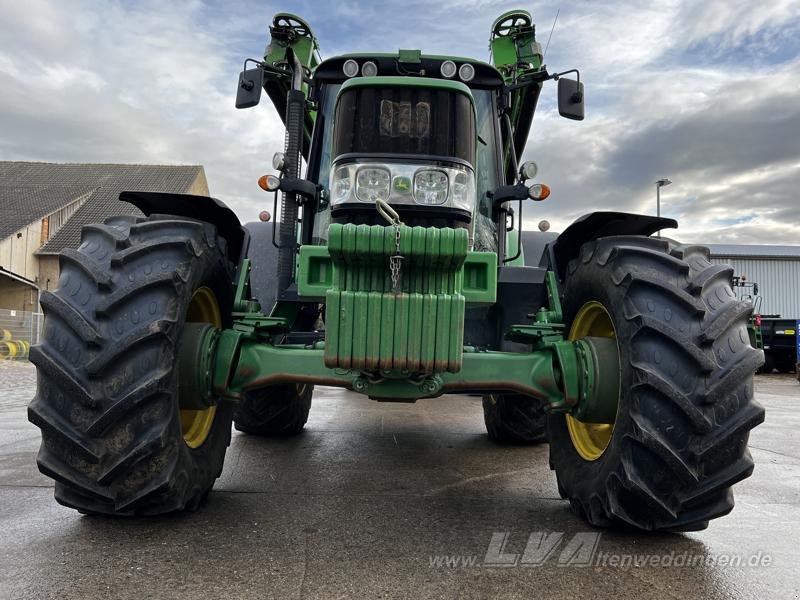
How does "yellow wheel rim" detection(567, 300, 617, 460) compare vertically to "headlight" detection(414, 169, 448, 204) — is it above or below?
below

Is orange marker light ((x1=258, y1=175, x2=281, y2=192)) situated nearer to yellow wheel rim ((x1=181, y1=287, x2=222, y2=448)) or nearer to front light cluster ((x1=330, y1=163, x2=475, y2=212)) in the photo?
front light cluster ((x1=330, y1=163, x2=475, y2=212))

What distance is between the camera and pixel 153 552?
2.62m

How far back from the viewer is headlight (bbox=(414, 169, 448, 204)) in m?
3.77

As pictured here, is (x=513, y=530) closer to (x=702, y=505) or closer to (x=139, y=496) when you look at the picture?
(x=702, y=505)

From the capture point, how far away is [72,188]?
33781 mm

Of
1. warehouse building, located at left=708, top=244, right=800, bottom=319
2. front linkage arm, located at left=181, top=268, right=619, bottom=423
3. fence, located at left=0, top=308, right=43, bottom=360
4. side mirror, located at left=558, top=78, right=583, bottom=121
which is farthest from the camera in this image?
warehouse building, located at left=708, top=244, right=800, bottom=319

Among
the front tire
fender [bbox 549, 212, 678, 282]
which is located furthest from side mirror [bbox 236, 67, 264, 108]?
the front tire

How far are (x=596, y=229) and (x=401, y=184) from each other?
1138 millimetres

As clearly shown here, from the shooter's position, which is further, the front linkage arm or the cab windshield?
the cab windshield

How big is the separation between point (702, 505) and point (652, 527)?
0.74ft

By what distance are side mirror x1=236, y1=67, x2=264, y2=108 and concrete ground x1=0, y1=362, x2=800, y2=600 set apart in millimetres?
2422

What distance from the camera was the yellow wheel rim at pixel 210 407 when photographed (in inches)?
131

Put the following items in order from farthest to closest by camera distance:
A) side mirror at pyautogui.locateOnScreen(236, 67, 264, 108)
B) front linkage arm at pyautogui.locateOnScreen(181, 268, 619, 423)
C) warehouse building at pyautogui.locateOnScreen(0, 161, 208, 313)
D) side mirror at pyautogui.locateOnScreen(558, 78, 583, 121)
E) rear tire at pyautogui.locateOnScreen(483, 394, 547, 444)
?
1. warehouse building at pyautogui.locateOnScreen(0, 161, 208, 313)
2. rear tire at pyautogui.locateOnScreen(483, 394, 547, 444)
3. side mirror at pyautogui.locateOnScreen(558, 78, 583, 121)
4. side mirror at pyautogui.locateOnScreen(236, 67, 264, 108)
5. front linkage arm at pyautogui.locateOnScreen(181, 268, 619, 423)

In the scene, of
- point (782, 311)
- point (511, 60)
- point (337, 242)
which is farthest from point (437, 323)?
point (782, 311)
